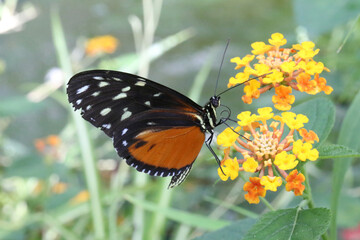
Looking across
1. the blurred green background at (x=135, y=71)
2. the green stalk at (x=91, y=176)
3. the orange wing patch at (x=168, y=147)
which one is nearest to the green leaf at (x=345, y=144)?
the blurred green background at (x=135, y=71)

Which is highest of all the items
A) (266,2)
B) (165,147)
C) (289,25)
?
(266,2)

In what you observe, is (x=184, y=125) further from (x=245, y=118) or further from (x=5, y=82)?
(x=5, y=82)

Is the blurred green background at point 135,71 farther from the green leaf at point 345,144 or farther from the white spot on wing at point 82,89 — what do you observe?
the white spot on wing at point 82,89

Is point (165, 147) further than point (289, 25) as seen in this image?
No

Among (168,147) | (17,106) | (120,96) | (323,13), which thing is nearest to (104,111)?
(120,96)

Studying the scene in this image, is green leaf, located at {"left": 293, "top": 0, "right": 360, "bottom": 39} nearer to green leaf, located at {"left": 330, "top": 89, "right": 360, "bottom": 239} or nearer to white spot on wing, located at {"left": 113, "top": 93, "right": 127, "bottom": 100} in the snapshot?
green leaf, located at {"left": 330, "top": 89, "right": 360, "bottom": 239}

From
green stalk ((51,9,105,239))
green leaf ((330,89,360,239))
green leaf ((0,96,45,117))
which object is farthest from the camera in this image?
green leaf ((0,96,45,117))

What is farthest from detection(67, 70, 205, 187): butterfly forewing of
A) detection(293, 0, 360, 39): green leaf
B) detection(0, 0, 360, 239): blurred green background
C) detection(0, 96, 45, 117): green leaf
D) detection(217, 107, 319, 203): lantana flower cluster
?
detection(0, 96, 45, 117): green leaf

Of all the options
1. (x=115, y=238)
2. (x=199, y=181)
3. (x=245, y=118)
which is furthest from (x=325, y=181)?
(x=245, y=118)
